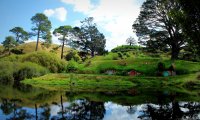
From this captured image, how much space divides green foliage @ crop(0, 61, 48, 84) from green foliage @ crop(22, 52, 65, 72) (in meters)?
3.60

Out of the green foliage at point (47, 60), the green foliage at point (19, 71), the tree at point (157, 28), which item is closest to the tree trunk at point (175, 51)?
the tree at point (157, 28)

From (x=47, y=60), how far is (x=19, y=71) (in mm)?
8486

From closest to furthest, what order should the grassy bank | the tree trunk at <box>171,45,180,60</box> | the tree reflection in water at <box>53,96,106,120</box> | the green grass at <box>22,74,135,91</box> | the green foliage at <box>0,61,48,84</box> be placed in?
the tree reflection in water at <box>53,96,106,120</box> → the grassy bank → the green grass at <box>22,74,135,91</box> → the tree trunk at <box>171,45,180,60</box> → the green foliage at <box>0,61,48,84</box>

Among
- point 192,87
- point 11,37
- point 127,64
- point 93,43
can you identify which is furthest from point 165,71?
point 11,37

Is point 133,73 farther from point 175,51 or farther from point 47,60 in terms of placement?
point 47,60

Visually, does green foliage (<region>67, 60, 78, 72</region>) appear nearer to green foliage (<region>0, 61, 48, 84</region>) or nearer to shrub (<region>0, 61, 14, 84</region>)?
green foliage (<region>0, 61, 48, 84</region>)

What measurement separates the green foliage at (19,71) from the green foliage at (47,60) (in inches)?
142

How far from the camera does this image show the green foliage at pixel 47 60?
79812 millimetres

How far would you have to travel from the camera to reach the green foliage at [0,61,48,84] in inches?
2926

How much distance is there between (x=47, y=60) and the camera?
8069cm

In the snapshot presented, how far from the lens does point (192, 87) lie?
172 ft

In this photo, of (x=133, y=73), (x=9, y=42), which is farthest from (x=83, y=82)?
(x=9, y=42)

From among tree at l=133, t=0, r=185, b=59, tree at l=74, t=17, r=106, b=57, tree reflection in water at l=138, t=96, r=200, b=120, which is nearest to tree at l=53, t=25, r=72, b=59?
tree at l=74, t=17, r=106, b=57

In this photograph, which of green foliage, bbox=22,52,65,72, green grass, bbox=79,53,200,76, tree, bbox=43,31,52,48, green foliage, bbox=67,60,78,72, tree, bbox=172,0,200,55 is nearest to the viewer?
tree, bbox=172,0,200,55
